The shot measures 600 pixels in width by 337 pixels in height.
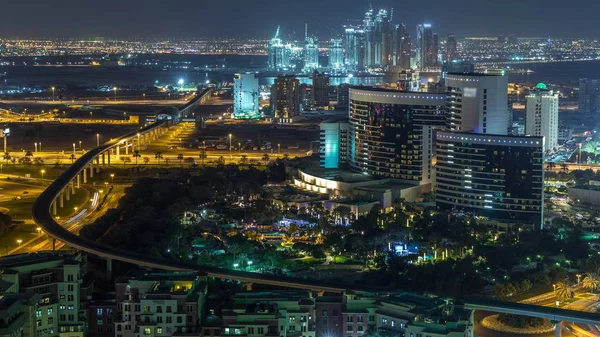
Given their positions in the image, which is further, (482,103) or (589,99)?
(589,99)

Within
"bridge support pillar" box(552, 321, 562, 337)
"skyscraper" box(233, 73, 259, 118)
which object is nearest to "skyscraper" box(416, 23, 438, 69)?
"skyscraper" box(233, 73, 259, 118)

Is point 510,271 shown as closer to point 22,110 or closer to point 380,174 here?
point 380,174

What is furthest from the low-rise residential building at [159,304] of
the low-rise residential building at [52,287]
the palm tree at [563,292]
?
the palm tree at [563,292]

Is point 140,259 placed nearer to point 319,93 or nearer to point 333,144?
point 333,144

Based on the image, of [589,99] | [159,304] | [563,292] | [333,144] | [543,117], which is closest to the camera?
[159,304]

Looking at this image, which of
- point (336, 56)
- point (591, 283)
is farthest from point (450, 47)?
point (591, 283)

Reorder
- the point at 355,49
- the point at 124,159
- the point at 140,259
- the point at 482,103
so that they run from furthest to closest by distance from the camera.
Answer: the point at 355,49
the point at 124,159
the point at 482,103
the point at 140,259
